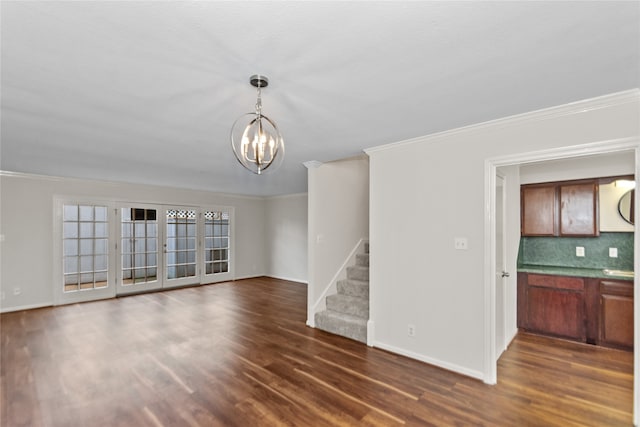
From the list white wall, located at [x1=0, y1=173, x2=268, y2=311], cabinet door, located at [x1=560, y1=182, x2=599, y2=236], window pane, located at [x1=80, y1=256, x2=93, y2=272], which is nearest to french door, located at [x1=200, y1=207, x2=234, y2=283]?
white wall, located at [x1=0, y1=173, x2=268, y2=311]

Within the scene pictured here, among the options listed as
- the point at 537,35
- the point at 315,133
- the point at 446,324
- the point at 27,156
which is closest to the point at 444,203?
the point at 446,324

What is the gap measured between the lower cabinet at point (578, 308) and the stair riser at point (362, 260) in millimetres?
1983

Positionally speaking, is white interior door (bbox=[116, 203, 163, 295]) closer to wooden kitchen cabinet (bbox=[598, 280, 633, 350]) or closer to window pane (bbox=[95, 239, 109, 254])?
window pane (bbox=[95, 239, 109, 254])

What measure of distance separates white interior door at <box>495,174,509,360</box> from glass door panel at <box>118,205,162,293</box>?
639 cm

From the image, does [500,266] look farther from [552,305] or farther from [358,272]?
[358,272]

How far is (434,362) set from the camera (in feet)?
9.80

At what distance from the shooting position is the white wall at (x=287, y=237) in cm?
771

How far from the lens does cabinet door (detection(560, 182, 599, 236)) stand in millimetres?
→ 3660

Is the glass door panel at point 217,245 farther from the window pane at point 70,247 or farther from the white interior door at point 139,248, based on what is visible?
the window pane at point 70,247

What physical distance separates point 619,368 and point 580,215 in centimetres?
173

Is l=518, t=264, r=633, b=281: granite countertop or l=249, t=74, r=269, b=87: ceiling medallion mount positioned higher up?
l=249, t=74, r=269, b=87: ceiling medallion mount

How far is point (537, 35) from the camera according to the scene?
4.69ft

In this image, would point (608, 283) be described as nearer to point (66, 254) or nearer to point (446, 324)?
point (446, 324)

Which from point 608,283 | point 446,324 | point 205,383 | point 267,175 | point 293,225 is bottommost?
point 205,383
